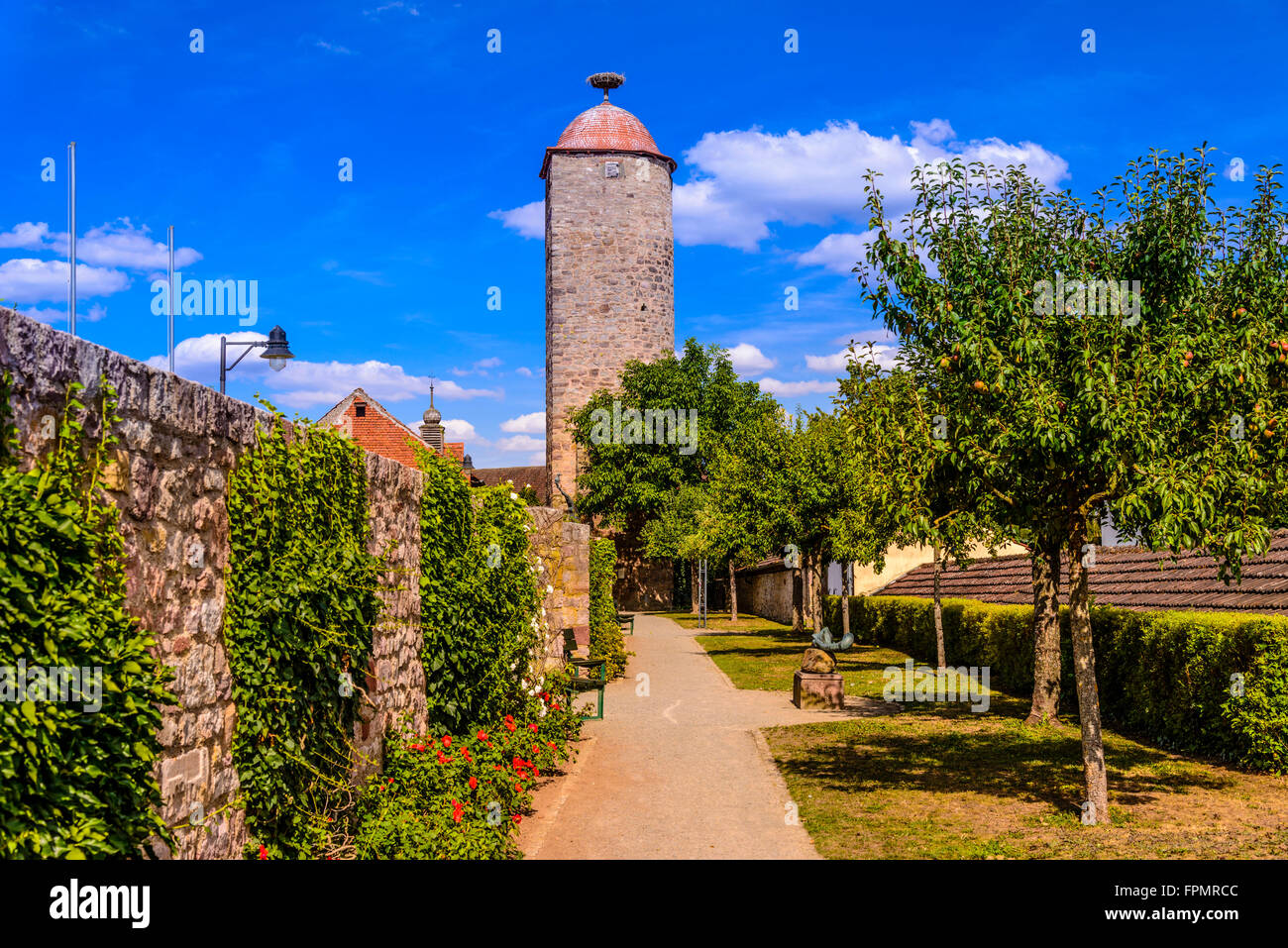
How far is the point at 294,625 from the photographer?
581cm

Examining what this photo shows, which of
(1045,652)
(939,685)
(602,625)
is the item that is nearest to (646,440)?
(602,625)

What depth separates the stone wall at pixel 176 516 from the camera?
152 inches

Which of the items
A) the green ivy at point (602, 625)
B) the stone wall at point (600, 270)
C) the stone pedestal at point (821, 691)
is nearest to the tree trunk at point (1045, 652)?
the stone pedestal at point (821, 691)

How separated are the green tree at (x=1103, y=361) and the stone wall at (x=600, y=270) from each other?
137 ft

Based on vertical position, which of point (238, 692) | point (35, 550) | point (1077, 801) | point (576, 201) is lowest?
point (1077, 801)

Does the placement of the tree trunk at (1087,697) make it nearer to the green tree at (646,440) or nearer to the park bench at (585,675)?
the park bench at (585,675)

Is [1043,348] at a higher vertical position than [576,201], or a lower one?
lower

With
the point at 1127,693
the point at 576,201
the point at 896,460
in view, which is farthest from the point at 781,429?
the point at 576,201

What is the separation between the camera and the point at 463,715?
31.3 ft

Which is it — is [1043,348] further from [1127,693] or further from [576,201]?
[576,201]
